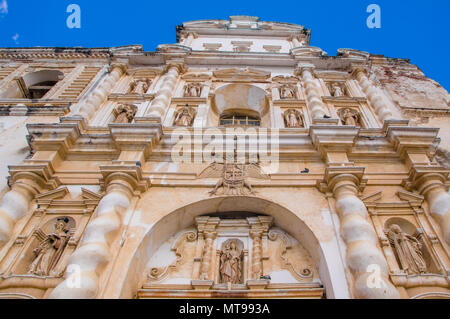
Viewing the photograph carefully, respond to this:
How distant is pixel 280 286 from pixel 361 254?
154 cm

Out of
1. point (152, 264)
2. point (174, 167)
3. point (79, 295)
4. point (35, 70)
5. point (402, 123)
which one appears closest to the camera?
point (79, 295)

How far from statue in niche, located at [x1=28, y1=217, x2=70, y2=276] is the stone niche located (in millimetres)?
1643

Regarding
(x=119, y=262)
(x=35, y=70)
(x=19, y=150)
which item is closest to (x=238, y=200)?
(x=119, y=262)

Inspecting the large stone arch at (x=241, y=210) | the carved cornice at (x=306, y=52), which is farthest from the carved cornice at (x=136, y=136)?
the carved cornice at (x=306, y=52)

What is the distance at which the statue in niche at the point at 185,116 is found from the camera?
1020 cm

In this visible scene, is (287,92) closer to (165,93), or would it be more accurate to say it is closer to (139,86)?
(165,93)

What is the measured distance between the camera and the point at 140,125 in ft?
28.3

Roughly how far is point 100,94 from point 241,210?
6.27 metres

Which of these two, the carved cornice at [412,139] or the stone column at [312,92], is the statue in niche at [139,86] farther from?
the carved cornice at [412,139]

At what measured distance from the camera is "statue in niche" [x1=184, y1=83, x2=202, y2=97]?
1174 cm

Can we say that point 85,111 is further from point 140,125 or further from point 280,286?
point 280,286

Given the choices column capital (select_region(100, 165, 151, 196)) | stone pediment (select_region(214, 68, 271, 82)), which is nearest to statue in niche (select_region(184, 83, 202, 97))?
stone pediment (select_region(214, 68, 271, 82))

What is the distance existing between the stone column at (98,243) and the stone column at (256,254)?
2622mm

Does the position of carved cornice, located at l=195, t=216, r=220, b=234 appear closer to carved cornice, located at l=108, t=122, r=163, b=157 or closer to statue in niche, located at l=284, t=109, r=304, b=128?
carved cornice, located at l=108, t=122, r=163, b=157
